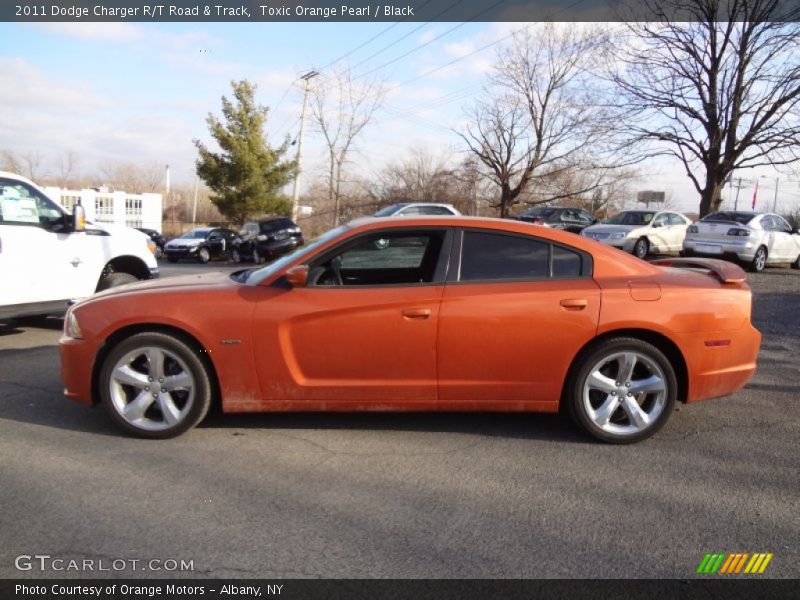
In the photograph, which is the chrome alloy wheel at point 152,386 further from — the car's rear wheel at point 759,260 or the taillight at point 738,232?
the car's rear wheel at point 759,260

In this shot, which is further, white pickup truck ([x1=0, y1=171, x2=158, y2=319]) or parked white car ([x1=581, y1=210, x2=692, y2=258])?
parked white car ([x1=581, y1=210, x2=692, y2=258])

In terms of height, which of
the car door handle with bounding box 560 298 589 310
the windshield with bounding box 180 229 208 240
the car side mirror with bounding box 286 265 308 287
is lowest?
the windshield with bounding box 180 229 208 240

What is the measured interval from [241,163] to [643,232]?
22.4 m

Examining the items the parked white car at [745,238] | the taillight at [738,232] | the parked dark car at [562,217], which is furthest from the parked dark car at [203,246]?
the taillight at [738,232]

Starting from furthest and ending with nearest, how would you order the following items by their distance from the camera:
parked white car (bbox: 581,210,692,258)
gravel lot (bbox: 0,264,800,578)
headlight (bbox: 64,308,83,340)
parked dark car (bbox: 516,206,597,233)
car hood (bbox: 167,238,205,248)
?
car hood (bbox: 167,238,205,248) < parked dark car (bbox: 516,206,597,233) < parked white car (bbox: 581,210,692,258) < headlight (bbox: 64,308,83,340) < gravel lot (bbox: 0,264,800,578)

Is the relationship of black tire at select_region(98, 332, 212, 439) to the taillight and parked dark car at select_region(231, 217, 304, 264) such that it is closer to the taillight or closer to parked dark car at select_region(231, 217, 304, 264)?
the taillight

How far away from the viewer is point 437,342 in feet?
12.8

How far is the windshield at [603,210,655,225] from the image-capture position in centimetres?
1708

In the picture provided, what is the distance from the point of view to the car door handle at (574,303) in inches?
155

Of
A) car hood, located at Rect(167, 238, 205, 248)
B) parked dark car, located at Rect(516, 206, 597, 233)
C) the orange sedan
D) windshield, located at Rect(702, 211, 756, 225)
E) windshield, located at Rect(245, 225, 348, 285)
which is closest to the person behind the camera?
the orange sedan

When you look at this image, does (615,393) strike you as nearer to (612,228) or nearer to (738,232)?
(738,232)

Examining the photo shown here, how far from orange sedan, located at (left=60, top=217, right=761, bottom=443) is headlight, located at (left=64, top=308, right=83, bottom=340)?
0.04 ft

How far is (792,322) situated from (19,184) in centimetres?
1019

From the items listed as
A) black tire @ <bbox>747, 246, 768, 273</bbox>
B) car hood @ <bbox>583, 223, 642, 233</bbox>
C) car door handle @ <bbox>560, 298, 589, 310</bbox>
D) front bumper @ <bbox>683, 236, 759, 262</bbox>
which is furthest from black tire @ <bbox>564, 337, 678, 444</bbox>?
car hood @ <bbox>583, 223, 642, 233</bbox>
